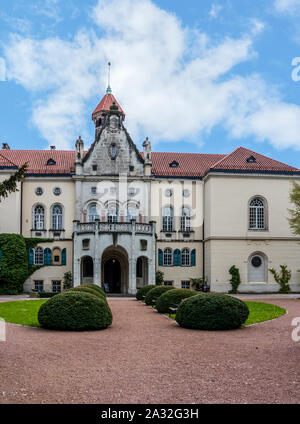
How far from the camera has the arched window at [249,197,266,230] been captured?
4222 centimetres

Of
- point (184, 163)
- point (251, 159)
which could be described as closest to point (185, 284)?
point (184, 163)

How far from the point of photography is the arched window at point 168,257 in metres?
43.3

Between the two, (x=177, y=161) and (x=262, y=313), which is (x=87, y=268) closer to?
(x=177, y=161)

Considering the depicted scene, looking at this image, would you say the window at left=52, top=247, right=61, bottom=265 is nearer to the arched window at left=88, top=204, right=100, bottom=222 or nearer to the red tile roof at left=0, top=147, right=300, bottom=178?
the arched window at left=88, top=204, right=100, bottom=222

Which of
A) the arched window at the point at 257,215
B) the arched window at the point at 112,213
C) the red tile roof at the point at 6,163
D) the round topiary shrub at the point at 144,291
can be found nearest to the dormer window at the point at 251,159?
the arched window at the point at 257,215

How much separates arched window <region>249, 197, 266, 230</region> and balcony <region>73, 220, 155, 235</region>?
9.02 metres

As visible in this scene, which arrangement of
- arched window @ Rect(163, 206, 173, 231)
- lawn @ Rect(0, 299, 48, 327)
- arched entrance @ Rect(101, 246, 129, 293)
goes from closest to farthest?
1. lawn @ Rect(0, 299, 48, 327)
2. arched entrance @ Rect(101, 246, 129, 293)
3. arched window @ Rect(163, 206, 173, 231)

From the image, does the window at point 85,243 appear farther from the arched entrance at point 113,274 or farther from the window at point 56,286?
the window at point 56,286

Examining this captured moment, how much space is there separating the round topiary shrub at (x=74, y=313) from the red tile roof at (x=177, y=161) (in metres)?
26.5

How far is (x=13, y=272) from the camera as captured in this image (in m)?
40.0

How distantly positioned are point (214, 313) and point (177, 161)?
30.9m

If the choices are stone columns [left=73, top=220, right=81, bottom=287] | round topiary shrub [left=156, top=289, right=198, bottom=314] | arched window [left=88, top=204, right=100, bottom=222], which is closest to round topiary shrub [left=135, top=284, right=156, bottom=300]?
stone columns [left=73, top=220, right=81, bottom=287]
